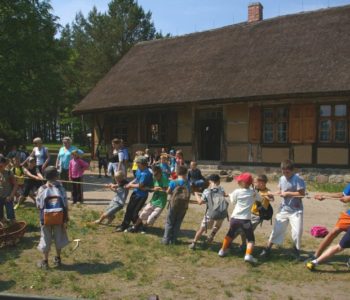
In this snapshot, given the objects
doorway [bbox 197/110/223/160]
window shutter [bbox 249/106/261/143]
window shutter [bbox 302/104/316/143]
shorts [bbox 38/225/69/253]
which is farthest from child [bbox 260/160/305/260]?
doorway [bbox 197/110/223/160]

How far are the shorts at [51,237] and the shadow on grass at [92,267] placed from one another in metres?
0.33

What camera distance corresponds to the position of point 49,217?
6227 mm

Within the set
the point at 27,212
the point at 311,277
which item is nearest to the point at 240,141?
the point at 27,212

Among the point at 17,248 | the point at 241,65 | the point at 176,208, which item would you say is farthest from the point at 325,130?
the point at 17,248

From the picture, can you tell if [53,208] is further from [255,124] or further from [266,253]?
[255,124]

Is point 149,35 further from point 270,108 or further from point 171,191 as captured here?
point 171,191

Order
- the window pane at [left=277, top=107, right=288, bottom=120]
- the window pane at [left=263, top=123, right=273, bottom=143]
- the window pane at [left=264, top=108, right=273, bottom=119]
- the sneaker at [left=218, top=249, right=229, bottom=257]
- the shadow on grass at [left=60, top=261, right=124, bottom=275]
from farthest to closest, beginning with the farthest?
1. the window pane at [left=263, top=123, right=273, bottom=143]
2. the window pane at [left=264, top=108, right=273, bottom=119]
3. the window pane at [left=277, top=107, right=288, bottom=120]
4. the sneaker at [left=218, top=249, right=229, bottom=257]
5. the shadow on grass at [left=60, top=261, right=124, bottom=275]

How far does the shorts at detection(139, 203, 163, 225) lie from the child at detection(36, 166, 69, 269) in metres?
2.09

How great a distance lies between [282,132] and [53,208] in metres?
12.3

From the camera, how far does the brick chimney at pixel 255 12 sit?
22181 mm

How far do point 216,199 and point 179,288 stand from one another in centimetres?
A: 206

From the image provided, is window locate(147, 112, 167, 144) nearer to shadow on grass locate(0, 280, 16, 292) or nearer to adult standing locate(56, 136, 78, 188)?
adult standing locate(56, 136, 78, 188)

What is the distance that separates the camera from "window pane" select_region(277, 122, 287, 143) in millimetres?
16969

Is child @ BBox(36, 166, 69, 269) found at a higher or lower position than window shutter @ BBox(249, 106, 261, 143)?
lower
